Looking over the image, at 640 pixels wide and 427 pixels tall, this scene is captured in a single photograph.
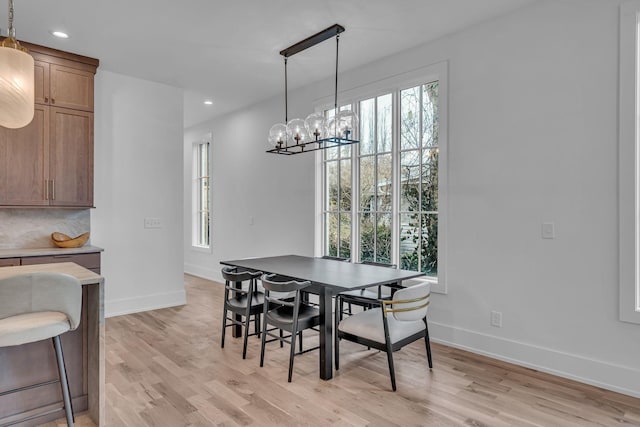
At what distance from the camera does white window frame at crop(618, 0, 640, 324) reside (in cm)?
264

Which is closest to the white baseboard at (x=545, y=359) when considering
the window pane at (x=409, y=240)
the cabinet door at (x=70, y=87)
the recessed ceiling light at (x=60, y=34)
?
the window pane at (x=409, y=240)

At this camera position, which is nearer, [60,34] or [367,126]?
[60,34]

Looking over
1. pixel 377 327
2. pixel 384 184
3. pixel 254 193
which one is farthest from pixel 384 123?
pixel 254 193

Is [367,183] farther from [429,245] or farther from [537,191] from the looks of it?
[537,191]

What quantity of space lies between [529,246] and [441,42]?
2.05m

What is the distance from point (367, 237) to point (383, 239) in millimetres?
230

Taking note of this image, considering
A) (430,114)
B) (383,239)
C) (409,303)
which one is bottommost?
(409,303)

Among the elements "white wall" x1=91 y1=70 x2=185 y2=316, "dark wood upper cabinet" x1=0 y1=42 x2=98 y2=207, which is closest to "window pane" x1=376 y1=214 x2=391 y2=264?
"white wall" x1=91 y1=70 x2=185 y2=316

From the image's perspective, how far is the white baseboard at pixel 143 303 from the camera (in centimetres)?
462

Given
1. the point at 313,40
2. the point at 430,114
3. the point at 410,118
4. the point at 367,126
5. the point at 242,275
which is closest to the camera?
the point at 242,275

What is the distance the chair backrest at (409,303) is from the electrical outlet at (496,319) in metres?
0.93

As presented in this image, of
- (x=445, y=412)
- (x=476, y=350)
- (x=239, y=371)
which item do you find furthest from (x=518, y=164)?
(x=239, y=371)

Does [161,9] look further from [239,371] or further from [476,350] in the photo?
[476,350]

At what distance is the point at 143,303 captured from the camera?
15.9ft
